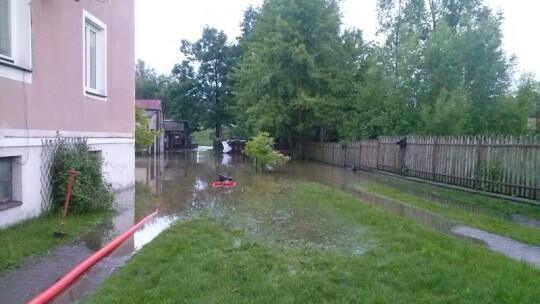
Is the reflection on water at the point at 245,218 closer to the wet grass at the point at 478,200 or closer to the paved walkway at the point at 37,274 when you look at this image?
A: the paved walkway at the point at 37,274

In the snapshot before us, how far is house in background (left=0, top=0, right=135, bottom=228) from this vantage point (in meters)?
7.72

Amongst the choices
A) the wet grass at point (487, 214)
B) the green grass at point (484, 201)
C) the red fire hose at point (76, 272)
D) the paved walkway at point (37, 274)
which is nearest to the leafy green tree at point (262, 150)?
the green grass at point (484, 201)

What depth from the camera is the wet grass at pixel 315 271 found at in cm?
485

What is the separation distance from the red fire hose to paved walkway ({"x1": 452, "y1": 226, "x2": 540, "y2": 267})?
5.88 m

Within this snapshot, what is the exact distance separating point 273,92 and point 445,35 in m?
13.5

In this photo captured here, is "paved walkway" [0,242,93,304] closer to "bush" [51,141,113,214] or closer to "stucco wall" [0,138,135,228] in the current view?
"stucco wall" [0,138,135,228]

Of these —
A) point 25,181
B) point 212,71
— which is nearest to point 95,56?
point 25,181

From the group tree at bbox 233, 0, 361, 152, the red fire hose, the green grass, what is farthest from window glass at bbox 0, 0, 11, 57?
tree at bbox 233, 0, 361, 152

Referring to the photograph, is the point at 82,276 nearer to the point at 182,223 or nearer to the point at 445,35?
the point at 182,223

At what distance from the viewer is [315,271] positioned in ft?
18.9

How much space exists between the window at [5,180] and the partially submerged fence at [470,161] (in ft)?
36.7

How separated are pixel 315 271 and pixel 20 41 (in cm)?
638

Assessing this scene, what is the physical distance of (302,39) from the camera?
32438mm

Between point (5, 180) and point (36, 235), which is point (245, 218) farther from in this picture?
point (5, 180)
